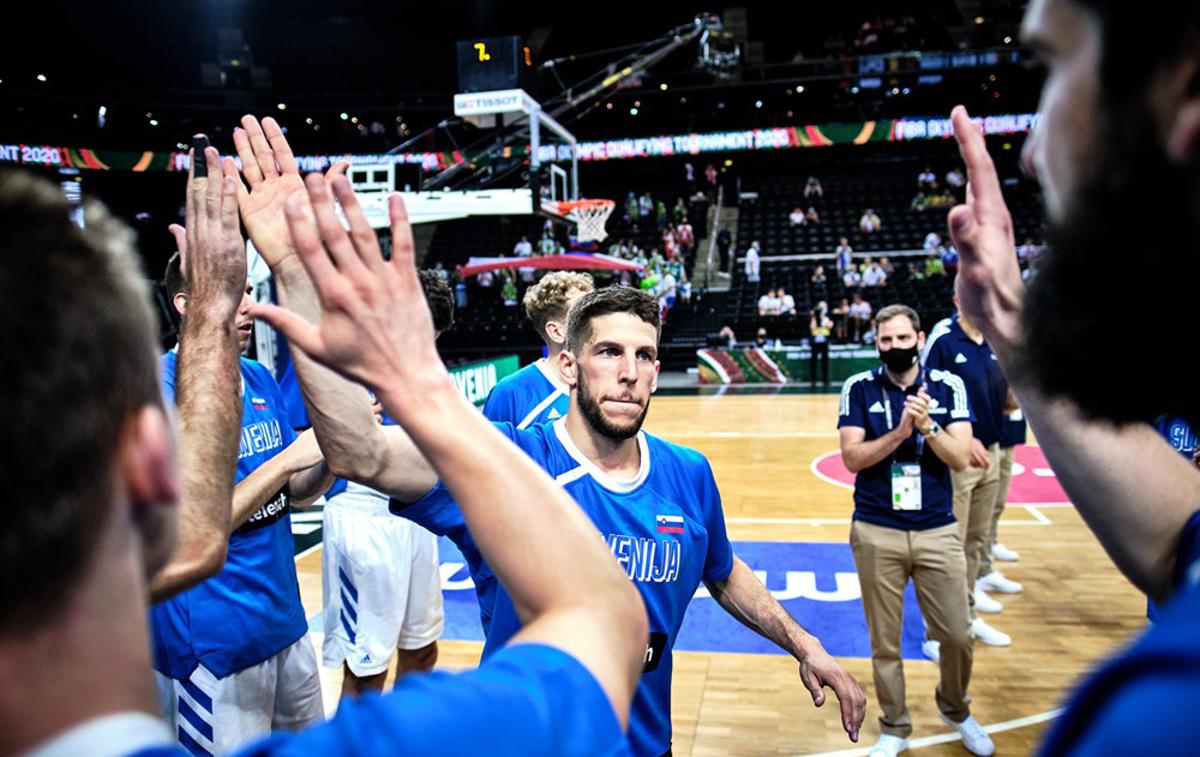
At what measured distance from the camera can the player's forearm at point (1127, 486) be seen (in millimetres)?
1271

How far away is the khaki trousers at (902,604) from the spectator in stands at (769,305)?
16522 millimetres

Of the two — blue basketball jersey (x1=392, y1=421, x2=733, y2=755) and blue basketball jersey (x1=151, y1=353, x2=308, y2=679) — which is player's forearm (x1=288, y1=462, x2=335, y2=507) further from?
blue basketball jersey (x1=392, y1=421, x2=733, y2=755)

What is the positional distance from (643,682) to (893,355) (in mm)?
2874

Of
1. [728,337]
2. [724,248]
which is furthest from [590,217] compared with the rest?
[724,248]

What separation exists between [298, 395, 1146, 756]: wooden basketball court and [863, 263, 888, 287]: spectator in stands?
13.5 m

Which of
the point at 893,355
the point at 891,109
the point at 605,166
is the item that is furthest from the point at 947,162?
the point at 893,355

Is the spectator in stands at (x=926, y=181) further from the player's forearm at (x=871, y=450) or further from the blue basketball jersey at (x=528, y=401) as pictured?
the blue basketball jersey at (x=528, y=401)

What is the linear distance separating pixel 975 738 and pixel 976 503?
6.66 ft

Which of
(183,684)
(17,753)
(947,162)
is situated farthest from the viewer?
(947,162)

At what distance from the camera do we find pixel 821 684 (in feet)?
7.57

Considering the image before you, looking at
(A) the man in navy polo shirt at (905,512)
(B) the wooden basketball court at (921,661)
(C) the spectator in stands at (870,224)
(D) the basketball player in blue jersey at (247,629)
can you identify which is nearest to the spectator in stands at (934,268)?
(C) the spectator in stands at (870,224)

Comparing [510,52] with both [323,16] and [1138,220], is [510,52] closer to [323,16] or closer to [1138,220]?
[1138,220]

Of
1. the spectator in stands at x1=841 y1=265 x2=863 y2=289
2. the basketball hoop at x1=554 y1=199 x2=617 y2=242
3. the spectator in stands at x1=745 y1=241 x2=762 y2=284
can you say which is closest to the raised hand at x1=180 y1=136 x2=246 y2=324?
the basketball hoop at x1=554 y1=199 x2=617 y2=242

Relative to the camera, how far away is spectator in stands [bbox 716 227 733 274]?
25.1 metres
